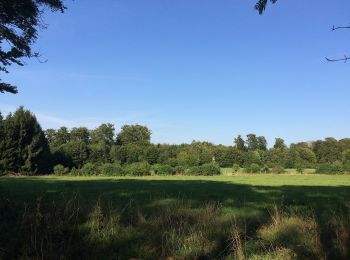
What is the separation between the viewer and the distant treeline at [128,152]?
6991cm

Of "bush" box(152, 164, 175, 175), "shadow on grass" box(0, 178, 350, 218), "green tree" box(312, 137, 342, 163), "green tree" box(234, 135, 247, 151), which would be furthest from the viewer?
"green tree" box(234, 135, 247, 151)

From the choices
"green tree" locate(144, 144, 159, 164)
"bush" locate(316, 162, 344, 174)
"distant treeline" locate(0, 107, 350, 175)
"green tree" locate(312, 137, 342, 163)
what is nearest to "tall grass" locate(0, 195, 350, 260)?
"distant treeline" locate(0, 107, 350, 175)

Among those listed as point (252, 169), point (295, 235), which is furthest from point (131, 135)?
point (295, 235)

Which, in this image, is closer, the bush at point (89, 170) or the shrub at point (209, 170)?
the bush at point (89, 170)

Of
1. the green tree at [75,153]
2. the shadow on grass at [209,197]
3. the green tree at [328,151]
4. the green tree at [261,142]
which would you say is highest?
the green tree at [261,142]

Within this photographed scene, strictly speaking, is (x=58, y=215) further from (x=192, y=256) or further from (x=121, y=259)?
(x=192, y=256)

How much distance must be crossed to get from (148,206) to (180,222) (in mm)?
3096

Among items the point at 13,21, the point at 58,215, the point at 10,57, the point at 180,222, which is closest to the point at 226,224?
the point at 180,222

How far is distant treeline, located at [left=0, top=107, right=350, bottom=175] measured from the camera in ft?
229

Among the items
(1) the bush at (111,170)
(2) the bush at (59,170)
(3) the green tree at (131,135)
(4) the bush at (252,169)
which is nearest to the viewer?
(2) the bush at (59,170)

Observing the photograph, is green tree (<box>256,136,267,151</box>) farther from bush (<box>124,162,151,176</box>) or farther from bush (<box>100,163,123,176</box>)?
bush (<box>100,163,123,176</box>)

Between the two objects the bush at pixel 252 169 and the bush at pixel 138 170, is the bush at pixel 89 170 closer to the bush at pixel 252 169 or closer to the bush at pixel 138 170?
the bush at pixel 138 170

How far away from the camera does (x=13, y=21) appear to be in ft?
41.5

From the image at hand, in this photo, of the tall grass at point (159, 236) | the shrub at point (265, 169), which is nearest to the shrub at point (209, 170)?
the shrub at point (265, 169)
